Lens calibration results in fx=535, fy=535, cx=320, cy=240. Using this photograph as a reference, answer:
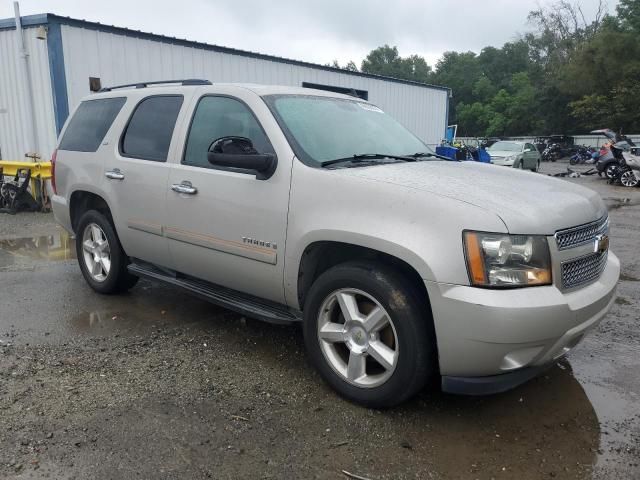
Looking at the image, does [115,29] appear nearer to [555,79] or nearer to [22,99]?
[22,99]

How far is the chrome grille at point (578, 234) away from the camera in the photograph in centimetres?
277

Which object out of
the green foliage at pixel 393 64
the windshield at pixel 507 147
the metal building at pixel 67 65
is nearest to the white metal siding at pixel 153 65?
the metal building at pixel 67 65

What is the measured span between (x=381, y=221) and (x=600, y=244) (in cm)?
135

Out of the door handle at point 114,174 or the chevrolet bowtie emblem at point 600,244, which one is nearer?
the chevrolet bowtie emblem at point 600,244

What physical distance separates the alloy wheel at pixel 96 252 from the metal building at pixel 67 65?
6472 mm

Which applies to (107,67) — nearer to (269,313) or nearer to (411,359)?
(269,313)

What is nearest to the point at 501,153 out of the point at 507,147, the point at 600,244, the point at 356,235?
the point at 507,147

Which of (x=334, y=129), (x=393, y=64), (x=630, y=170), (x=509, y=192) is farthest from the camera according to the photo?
(x=393, y=64)

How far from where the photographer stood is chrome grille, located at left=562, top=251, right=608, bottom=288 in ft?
9.16

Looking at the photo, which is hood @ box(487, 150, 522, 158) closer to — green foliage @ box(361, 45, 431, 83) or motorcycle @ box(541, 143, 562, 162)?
motorcycle @ box(541, 143, 562, 162)

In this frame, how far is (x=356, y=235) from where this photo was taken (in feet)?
9.67

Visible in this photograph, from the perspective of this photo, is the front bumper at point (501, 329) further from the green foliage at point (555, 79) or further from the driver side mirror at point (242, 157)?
the green foliage at point (555, 79)

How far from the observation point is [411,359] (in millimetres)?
2809

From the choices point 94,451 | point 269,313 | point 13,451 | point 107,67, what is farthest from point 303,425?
point 107,67
